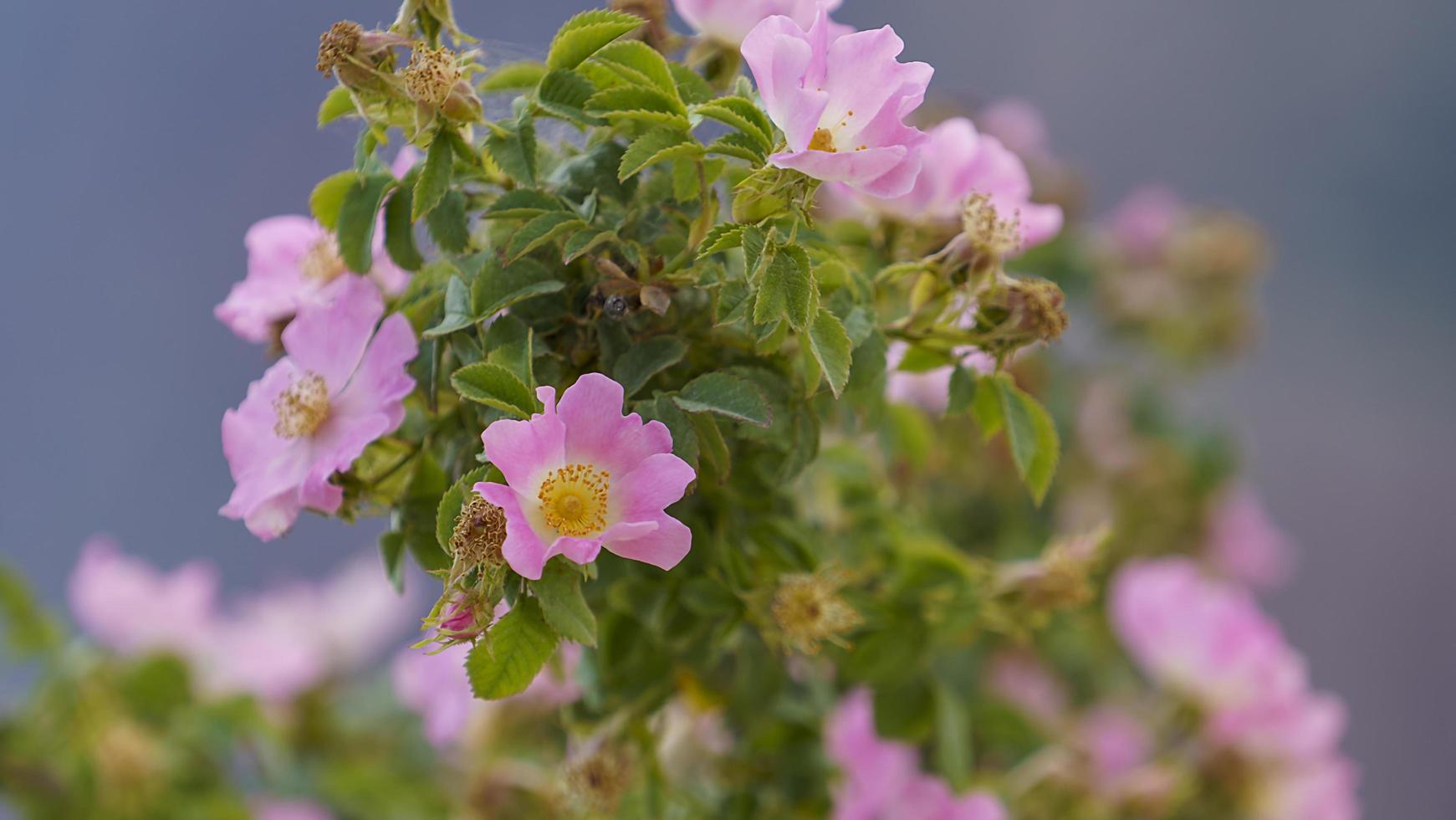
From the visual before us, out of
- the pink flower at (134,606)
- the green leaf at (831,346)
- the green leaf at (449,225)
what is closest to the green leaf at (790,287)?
the green leaf at (831,346)

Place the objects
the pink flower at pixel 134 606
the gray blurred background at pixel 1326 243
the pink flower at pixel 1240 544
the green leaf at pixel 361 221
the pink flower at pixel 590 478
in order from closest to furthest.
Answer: the pink flower at pixel 590 478 → the green leaf at pixel 361 221 → the pink flower at pixel 134 606 → the pink flower at pixel 1240 544 → the gray blurred background at pixel 1326 243

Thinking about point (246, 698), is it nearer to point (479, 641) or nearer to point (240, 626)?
point (240, 626)

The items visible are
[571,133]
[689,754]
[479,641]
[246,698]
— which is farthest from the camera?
[246,698]

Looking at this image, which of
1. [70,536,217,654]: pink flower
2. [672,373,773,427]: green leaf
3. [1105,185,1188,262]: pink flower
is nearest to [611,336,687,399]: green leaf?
[672,373,773,427]: green leaf

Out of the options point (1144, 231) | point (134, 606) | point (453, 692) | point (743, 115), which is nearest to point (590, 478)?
point (743, 115)

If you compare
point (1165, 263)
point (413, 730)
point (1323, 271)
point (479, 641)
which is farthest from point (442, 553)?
point (1323, 271)

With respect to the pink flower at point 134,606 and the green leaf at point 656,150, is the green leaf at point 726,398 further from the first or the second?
the pink flower at point 134,606
